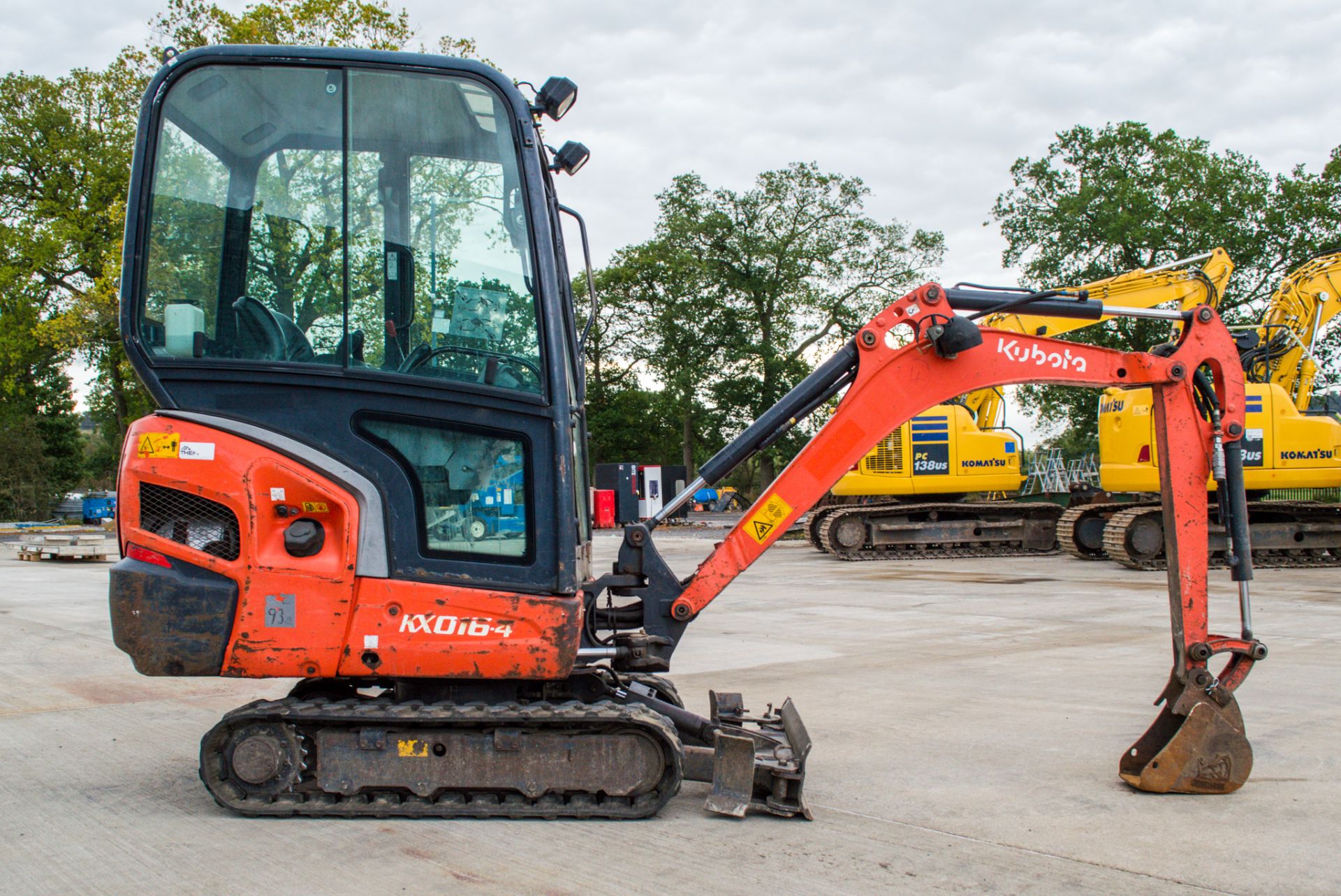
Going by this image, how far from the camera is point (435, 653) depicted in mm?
4164

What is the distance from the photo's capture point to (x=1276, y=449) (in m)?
15.9

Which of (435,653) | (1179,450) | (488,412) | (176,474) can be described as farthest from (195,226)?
(1179,450)

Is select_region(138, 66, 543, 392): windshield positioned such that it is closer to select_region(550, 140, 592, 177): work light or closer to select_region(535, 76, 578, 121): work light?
select_region(535, 76, 578, 121): work light

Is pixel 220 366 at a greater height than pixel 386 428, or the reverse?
pixel 220 366

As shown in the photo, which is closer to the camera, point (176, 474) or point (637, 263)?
point (176, 474)

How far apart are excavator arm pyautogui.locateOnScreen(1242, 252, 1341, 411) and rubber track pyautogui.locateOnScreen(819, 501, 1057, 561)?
4376 mm

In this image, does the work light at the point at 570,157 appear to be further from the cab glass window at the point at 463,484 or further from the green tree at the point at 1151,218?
the green tree at the point at 1151,218

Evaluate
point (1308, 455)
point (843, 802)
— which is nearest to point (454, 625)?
point (843, 802)

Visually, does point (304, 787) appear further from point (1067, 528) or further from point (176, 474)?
point (1067, 528)

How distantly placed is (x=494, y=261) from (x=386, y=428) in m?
0.80

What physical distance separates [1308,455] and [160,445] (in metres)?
16.5

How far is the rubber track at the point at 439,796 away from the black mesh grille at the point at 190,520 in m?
0.69

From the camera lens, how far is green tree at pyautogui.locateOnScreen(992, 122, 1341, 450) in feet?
125

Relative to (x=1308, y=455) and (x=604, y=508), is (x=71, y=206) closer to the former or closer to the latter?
(x=604, y=508)
